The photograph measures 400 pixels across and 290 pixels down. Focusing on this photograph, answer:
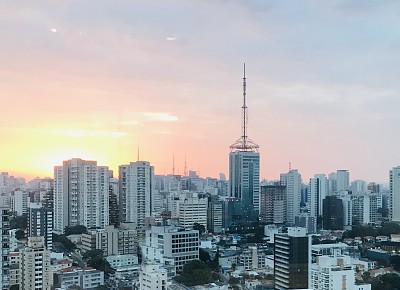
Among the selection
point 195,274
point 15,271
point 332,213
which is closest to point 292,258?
point 195,274

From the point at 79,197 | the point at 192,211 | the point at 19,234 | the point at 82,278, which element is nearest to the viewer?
the point at 82,278

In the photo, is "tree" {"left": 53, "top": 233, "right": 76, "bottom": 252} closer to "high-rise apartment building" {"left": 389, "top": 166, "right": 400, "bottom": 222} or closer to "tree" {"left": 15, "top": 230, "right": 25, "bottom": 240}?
"tree" {"left": 15, "top": 230, "right": 25, "bottom": 240}

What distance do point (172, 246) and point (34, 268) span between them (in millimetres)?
1931

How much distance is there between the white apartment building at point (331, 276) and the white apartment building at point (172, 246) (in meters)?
1.86

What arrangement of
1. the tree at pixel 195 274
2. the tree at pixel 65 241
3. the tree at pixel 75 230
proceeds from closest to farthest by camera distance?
the tree at pixel 195 274
the tree at pixel 65 241
the tree at pixel 75 230

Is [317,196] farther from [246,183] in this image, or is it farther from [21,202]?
[21,202]

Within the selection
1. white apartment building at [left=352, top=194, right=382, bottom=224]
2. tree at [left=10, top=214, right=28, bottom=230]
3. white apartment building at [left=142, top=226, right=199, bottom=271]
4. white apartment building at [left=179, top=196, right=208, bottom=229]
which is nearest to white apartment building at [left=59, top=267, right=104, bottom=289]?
white apartment building at [left=142, top=226, right=199, bottom=271]

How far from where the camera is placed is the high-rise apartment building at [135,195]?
26.0 ft

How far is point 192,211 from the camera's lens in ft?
29.6

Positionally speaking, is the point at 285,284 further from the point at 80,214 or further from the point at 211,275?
the point at 80,214

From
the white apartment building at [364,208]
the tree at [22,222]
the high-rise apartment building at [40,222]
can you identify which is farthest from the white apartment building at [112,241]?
Result: the white apartment building at [364,208]

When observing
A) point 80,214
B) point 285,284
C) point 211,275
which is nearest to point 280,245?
point 285,284

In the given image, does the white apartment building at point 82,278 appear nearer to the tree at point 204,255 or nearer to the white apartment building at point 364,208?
the tree at point 204,255

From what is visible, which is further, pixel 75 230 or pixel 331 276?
pixel 75 230
